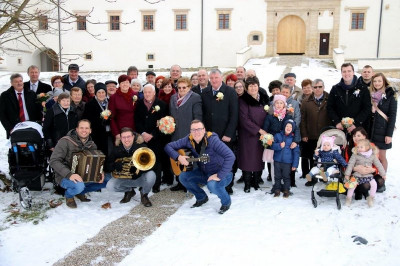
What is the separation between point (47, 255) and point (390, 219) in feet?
15.8

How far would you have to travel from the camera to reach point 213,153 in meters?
6.10

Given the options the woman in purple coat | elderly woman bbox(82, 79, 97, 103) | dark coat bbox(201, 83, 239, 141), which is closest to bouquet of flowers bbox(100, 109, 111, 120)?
elderly woman bbox(82, 79, 97, 103)

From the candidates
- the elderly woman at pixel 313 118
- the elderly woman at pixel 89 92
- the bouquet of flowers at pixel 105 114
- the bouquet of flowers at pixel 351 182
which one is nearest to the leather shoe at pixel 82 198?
the bouquet of flowers at pixel 105 114

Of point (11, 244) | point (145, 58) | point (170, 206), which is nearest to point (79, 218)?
point (11, 244)

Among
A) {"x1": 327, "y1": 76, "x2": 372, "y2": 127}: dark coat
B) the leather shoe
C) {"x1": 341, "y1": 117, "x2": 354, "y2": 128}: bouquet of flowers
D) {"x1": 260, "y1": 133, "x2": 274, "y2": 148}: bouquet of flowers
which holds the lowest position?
the leather shoe

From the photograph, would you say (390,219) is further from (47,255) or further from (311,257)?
(47,255)

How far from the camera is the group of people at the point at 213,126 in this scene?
6.25 m

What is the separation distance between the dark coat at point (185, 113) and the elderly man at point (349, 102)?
7.76 ft

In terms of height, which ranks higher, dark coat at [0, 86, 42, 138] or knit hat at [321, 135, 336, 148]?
dark coat at [0, 86, 42, 138]

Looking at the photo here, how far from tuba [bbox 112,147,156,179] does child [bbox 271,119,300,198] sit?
2.12 metres

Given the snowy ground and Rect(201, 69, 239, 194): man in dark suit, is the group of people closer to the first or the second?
Rect(201, 69, 239, 194): man in dark suit

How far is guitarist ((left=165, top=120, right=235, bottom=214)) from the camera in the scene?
235 inches

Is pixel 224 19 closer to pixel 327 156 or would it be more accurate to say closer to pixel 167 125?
pixel 167 125

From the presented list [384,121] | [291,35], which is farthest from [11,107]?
[291,35]
